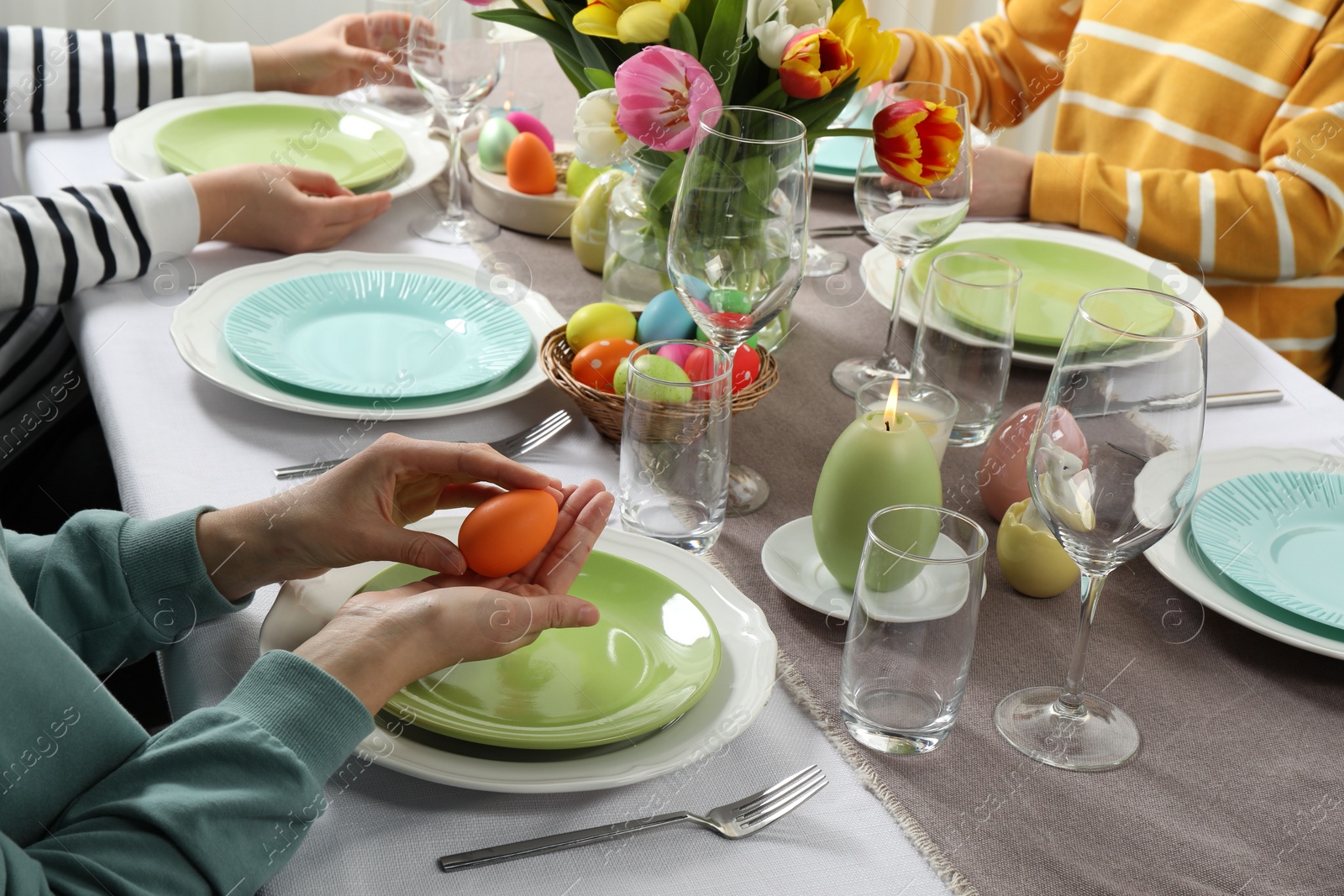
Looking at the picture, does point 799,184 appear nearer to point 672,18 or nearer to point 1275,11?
point 672,18

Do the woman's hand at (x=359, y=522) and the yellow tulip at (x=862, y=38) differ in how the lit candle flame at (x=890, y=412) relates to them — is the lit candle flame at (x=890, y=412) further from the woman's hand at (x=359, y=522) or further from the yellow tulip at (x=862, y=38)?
the yellow tulip at (x=862, y=38)

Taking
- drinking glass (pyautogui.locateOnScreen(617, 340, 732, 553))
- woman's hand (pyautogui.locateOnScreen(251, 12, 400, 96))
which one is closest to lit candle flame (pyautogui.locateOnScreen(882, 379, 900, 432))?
drinking glass (pyautogui.locateOnScreen(617, 340, 732, 553))

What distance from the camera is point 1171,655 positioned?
71 centimetres

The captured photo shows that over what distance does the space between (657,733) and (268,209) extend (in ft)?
2.52

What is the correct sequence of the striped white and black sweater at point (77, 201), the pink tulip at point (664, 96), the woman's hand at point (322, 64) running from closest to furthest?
the pink tulip at point (664, 96) → the striped white and black sweater at point (77, 201) → the woman's hand at point (322, 64)

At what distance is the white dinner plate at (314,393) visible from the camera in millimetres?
883

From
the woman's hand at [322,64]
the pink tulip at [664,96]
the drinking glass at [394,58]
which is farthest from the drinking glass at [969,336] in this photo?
the woman's hand at [322,64]

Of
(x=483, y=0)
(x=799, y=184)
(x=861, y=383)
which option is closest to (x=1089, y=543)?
(x=799, y=184)

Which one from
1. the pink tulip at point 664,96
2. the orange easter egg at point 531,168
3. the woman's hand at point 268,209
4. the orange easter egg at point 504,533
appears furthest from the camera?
the orange easter egg at point 531,168

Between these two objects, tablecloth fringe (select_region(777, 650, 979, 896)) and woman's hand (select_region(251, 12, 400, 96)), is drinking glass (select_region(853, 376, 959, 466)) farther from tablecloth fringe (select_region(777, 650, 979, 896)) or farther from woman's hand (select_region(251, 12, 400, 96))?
woman's hand (select_region(251, 12, 400, 96))

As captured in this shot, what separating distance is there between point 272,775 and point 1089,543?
43 centimetres

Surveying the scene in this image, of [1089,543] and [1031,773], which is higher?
[1089,543]

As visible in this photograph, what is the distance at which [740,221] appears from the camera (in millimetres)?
726

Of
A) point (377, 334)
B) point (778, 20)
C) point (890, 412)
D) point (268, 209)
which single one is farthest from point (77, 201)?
point (890, 412)
